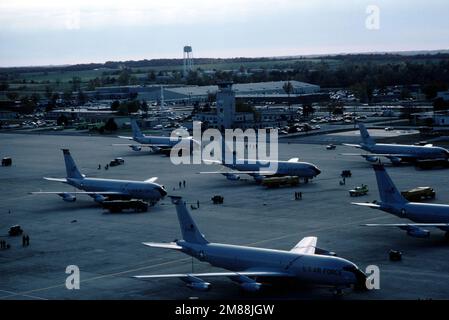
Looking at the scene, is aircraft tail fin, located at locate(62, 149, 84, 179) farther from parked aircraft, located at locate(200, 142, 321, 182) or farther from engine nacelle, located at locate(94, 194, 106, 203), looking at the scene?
parked aircraft, located at locate(200, 142, 321, 182)

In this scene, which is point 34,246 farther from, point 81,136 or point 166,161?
point 81,136

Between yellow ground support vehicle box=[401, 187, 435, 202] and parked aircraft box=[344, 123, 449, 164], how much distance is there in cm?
2859

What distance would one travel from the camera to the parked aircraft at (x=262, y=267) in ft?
163

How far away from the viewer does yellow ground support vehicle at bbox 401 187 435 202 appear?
8306 cm

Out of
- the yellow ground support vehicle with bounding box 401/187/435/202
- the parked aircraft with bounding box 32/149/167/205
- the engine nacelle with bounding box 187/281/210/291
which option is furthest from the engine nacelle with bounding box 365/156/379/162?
the engine nacelle with bounding box 187/281/210/291

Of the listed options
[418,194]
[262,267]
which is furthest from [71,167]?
[262,267]

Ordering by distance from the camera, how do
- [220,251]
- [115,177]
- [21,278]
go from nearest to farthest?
[220,251] < [21,278] < [115,177]

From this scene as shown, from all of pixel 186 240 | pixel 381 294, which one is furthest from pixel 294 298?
pixel 186 240

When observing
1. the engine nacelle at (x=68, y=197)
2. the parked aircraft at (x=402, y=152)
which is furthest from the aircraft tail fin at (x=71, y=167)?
the parked aircraft at (x=402, y=152)

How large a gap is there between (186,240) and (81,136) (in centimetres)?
13666

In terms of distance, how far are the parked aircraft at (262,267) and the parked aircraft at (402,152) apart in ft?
204

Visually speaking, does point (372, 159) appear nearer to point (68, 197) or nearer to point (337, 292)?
point (68, 197)

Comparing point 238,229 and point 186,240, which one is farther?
point 238,229

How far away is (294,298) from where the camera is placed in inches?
1961
